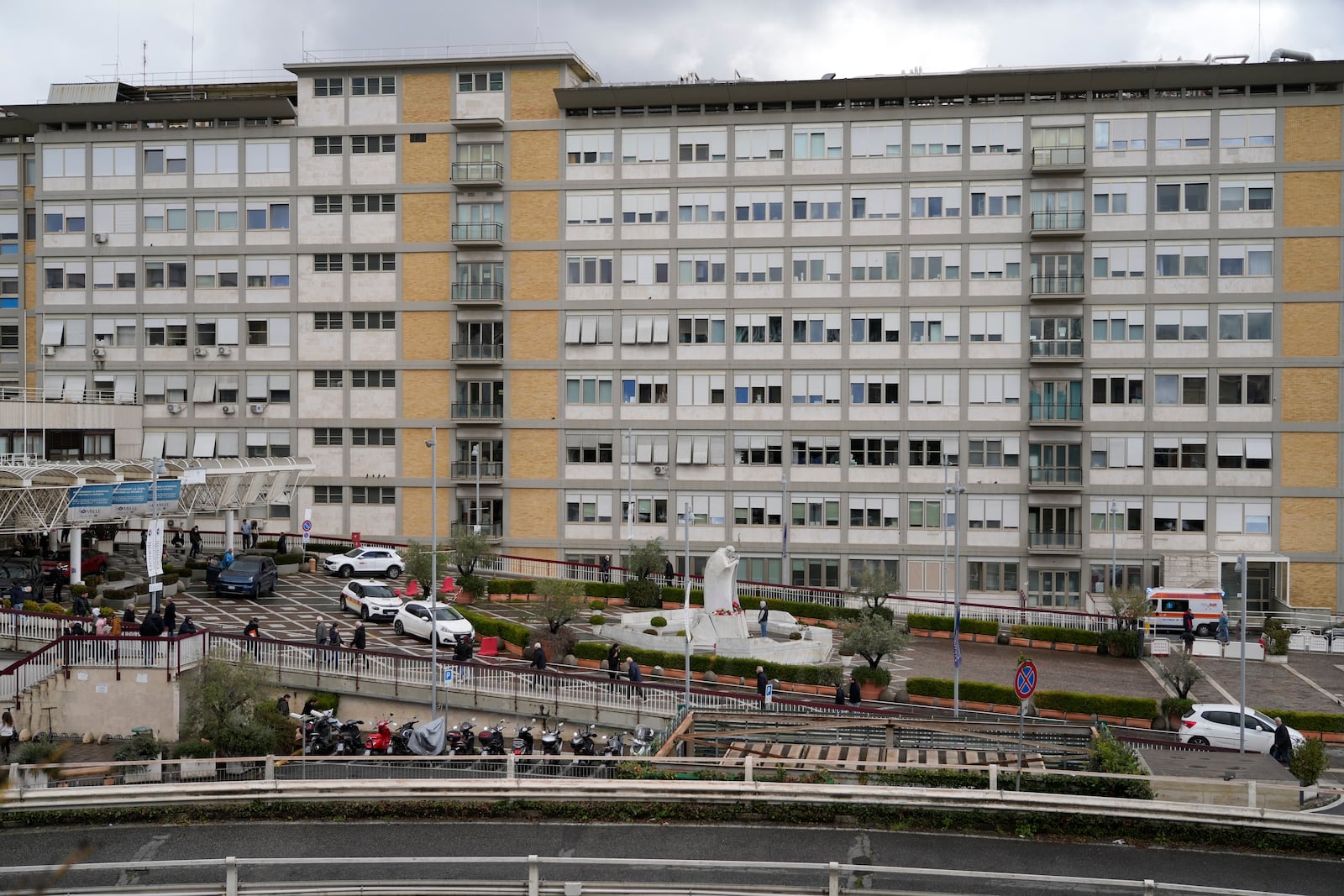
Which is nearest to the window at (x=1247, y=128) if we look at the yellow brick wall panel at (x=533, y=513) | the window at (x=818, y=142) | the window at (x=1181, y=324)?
the window at (x=1181, y=324)

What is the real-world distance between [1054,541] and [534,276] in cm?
2755

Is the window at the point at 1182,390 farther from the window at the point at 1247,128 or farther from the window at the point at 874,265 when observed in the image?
the window at the point at 874,265

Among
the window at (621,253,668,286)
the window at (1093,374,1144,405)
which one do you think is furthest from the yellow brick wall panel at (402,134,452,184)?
the window at (1093,374,1144,405)

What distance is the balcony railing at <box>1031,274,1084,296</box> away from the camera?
54.8m

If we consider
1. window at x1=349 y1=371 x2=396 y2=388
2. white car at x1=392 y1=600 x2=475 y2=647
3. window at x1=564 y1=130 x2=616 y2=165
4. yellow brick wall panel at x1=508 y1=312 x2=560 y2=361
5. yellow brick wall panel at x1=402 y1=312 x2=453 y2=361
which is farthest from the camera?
window at x1=349 y1=371 x2=396 y2=388

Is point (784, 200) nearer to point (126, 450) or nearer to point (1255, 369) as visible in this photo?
point (1255, 369)

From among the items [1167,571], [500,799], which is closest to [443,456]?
[1167,571]

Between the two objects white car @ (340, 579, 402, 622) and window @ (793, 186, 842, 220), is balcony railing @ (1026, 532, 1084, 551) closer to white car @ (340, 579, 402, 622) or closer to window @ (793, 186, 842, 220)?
window @ (793, 186, 842, 220)

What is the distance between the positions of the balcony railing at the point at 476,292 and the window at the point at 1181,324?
30.8 meters

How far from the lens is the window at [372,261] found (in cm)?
5966

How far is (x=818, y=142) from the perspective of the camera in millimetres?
57156

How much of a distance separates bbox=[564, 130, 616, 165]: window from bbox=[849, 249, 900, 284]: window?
41.7ft

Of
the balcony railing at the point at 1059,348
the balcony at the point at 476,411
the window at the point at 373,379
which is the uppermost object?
the balcony railing at the point at 1059,348

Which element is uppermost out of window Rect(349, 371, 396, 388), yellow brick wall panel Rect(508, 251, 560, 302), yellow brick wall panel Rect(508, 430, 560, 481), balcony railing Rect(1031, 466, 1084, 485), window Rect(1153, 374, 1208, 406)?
yellow brick wall panel Rect(508, 251, 560, 302)
